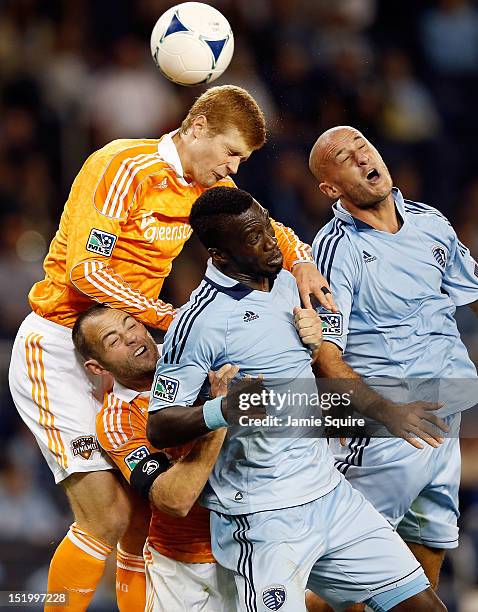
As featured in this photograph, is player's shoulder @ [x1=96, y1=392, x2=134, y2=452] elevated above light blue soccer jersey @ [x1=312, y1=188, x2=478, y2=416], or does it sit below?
below

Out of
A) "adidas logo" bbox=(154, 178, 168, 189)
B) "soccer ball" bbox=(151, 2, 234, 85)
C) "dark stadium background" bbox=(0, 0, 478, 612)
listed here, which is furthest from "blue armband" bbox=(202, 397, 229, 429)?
"soccer ball" bbox=(151, 2, 234, 85)

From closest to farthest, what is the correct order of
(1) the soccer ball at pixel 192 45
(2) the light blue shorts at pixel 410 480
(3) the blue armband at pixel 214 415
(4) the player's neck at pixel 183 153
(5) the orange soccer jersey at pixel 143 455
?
(3) the blue armband at pixel 214 415 < (5) the orange soccer jersey at pixel 143 455 < (2) the light blue shorts at pixel 410 480 < (4) the player's neck at pixel 183 153 < (1) the soccer ball at pixel 192 45

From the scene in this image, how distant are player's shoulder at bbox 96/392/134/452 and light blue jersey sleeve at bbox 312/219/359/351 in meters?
0.84

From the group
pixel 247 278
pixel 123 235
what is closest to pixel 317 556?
pixel 247 278

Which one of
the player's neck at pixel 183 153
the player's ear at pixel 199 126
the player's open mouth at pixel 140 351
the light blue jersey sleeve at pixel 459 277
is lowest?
the player's open mouth at pixel 140 351

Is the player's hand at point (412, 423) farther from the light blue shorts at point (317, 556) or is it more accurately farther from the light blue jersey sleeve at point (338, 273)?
the light blue shorts at point (317, 556)

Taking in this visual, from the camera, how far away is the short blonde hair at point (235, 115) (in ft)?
14.8

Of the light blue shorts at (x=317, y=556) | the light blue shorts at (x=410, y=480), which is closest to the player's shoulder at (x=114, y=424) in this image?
the light blue shorts at (x=317, y=556)

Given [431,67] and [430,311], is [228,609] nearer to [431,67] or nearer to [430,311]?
[430,311]

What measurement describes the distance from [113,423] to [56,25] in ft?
18.1

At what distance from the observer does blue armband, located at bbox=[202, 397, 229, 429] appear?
387 centimetres

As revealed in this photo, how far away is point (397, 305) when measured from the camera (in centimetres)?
453

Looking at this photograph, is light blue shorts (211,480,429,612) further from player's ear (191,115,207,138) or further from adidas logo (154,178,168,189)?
player's ear (191,115,207,138)

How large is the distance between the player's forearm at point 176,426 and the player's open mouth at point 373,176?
1253 millimetres
